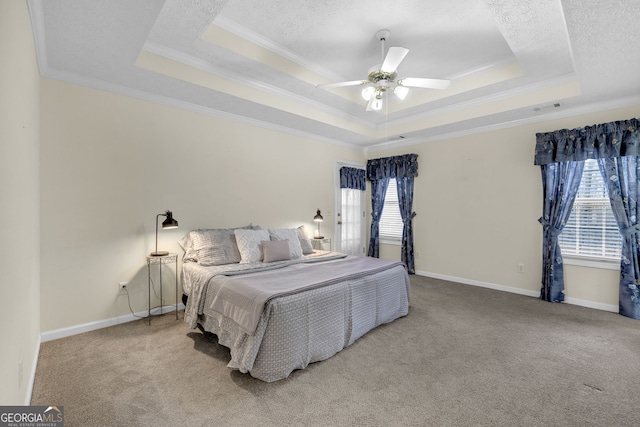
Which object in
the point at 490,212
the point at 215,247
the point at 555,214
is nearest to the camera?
the point at 215,247

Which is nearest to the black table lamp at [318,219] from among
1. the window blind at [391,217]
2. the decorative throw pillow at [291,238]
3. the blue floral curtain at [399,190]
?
the decorative throw pillow at [291,238]

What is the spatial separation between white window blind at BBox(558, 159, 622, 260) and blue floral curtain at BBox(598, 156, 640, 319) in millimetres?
122

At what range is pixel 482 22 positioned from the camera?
102 inches

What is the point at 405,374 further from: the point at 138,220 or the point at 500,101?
the point at 500,101

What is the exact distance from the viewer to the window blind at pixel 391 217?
5.60 metres

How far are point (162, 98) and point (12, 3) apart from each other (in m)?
2.00

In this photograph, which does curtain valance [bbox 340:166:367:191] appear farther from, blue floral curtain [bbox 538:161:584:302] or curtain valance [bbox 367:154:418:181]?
blue floral curtain [bbox 538:161:584:302]

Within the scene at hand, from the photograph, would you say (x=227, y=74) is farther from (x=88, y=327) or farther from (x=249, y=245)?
(x=88, y=327)

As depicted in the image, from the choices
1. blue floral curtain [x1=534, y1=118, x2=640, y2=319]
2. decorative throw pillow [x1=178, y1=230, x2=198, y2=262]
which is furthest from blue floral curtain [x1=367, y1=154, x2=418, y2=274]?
decorative throw pillow [x1=178, y1=230, x2=198, y2=262]

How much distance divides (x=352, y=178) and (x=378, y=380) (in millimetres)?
4013

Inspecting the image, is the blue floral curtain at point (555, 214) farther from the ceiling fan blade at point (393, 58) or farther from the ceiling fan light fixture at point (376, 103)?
the ceiling fan blade at point (393, 58)

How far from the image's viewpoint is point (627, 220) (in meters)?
3.29

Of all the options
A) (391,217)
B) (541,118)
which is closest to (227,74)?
(391,217)

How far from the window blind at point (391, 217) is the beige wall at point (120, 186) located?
2.69 meters
